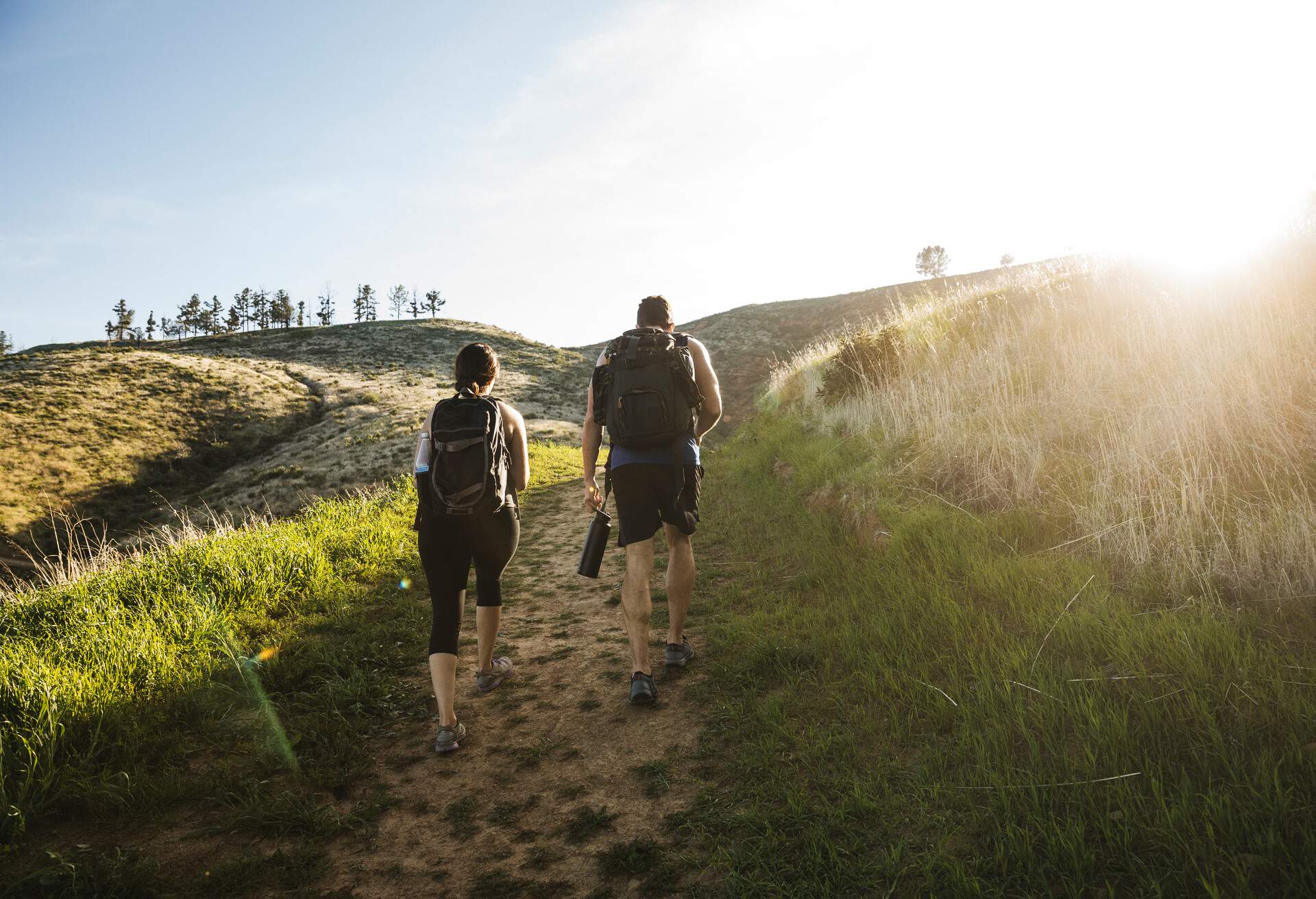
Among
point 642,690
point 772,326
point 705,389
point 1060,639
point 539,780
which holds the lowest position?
point 539,780

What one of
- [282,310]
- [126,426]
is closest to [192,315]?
[282,310]

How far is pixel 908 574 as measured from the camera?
421 cm

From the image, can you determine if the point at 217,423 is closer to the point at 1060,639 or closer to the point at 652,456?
the point at 652,456

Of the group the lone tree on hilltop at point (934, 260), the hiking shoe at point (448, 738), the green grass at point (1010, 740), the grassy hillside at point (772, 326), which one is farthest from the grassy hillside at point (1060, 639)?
the lone tree on hilltop at point (934, 260)

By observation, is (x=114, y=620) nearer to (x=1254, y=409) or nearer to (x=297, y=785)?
(x=297, y=785)

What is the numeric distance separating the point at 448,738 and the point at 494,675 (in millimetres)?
907

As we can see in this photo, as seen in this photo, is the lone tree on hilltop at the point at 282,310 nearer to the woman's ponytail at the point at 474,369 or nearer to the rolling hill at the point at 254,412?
the rolling hill at the point at 254,412

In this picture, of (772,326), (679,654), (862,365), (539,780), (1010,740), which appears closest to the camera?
(1010,740)

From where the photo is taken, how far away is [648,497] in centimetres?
389

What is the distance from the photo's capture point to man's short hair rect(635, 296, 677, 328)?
13.8 ft

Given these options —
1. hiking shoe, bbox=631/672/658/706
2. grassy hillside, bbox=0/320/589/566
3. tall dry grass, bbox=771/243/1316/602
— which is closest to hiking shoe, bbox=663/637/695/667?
hiking shoe, bbox=631/672/658/706

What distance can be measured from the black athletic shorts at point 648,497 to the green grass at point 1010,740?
112 centimetres

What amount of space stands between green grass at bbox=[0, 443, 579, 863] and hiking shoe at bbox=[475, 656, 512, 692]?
16.8 inches

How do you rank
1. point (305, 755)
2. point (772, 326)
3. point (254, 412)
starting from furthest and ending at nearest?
point (772, 326), point (254, 412), point (305, 755)
